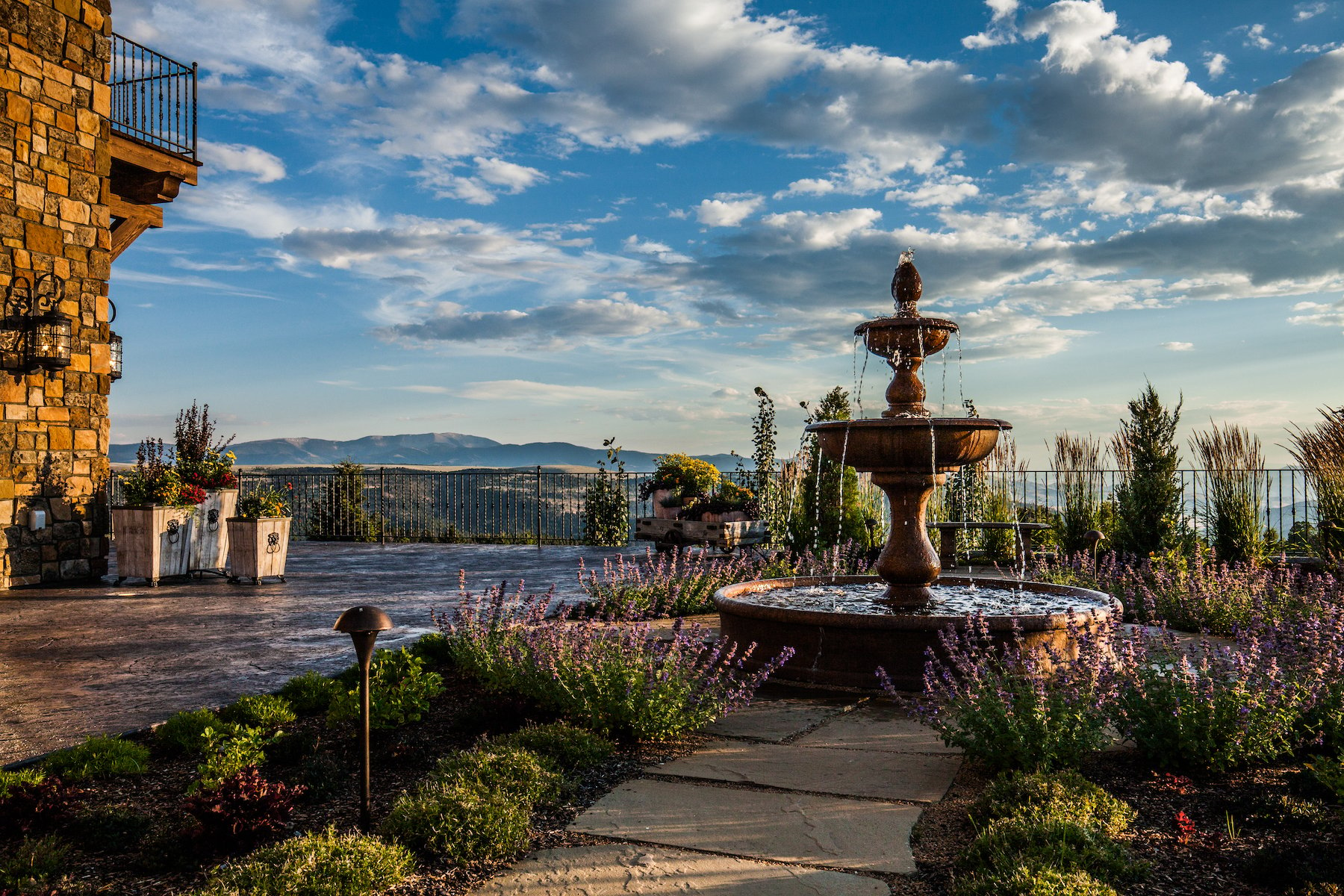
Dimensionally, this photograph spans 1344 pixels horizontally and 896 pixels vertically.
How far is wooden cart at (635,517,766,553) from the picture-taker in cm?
1191

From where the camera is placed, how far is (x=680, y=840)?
3.01 meters

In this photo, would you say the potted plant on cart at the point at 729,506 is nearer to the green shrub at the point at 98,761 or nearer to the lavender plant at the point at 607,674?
the lavender plant at the point at 607,674

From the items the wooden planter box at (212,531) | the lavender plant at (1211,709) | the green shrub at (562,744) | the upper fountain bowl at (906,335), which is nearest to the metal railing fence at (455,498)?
the wooden planter box at (212,531)

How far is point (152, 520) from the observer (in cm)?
1008

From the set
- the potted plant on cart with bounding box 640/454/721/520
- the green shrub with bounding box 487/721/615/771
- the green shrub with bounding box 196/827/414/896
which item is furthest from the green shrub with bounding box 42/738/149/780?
the potted plant on cart with bounding box 640/454/721/520

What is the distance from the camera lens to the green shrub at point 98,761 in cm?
354

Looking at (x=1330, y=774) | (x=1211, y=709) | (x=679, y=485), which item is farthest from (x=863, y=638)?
(x=679, y=485)

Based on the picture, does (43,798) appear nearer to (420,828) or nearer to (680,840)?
(420,828)

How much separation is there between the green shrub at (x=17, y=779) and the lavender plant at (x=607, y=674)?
2.00 metres

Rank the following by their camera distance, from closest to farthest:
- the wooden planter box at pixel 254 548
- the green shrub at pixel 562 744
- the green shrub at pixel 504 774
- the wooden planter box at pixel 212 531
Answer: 1. the green shrub at pixel 504 774
2. the green shrub at pixel 562 744
3. the wooden planter box at pixel 254 548
4. the wooden planter box at pixel 212 531

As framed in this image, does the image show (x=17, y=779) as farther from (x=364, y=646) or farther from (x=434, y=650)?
(x=434, y=650)

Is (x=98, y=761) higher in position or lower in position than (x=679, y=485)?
lower

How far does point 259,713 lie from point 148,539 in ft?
23.7

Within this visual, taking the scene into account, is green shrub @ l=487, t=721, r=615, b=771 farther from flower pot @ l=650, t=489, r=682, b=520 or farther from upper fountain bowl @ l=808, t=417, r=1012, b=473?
flower pot @ l=650, t=489, r=682, b=520
